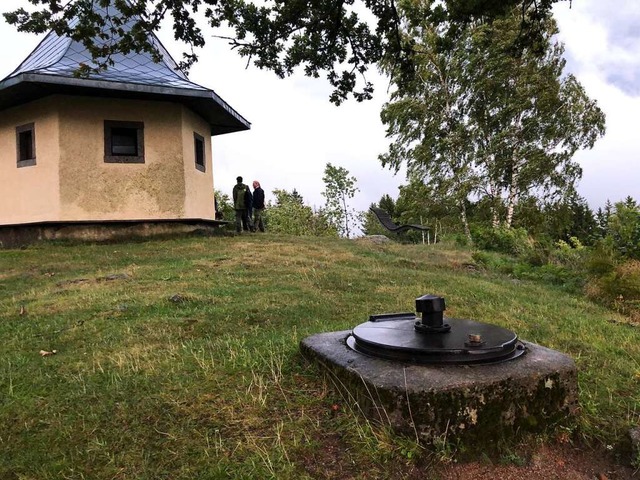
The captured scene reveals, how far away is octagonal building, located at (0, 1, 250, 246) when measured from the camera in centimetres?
1302

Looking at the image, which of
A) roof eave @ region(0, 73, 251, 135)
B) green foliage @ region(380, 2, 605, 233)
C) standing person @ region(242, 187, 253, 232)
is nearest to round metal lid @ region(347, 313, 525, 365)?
roof eave @ region(0, 73, 251, 135)

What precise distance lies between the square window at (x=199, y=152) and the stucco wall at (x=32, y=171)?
12.8 ft

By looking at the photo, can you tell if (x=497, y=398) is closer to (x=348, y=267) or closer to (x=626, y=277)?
(x=626, y=277)

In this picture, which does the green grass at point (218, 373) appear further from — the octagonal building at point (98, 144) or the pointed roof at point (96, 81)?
the pointed roof at point (96, 81)

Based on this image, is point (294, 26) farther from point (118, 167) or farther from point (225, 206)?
point (225, 206)

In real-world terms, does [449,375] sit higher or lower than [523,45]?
lower

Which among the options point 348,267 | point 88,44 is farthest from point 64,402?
point 348,267

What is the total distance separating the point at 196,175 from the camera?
15.0 metres

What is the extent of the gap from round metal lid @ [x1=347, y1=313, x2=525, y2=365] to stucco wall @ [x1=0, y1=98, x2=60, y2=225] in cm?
1250

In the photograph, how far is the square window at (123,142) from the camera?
13.5m

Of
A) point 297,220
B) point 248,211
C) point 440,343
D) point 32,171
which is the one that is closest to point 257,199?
point 248,211

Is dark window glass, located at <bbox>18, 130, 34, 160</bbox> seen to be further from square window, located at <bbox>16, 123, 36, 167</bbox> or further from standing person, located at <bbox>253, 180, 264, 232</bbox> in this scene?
standing person, located at <bbox>253, 180, 264, 232</bbox>

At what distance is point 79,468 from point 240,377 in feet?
3.30

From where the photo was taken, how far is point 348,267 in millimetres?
8766
